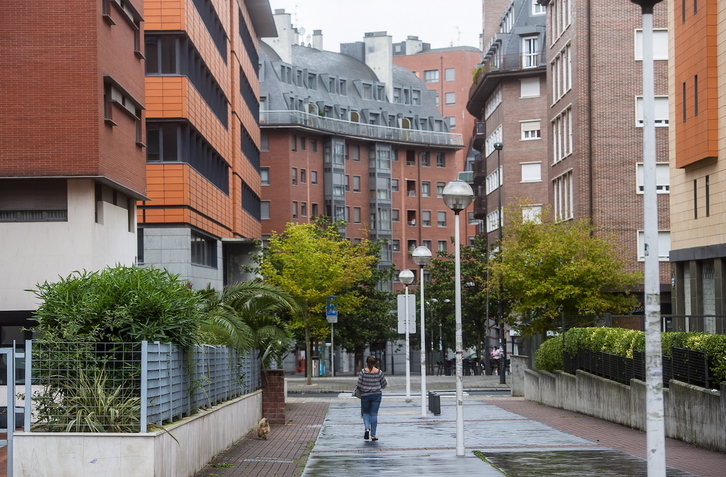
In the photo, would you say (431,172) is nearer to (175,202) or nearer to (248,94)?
(248,94)

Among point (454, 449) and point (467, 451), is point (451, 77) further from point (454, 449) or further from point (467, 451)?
point (467, 451)

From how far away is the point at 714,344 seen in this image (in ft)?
65.1

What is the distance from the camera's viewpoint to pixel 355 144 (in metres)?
108

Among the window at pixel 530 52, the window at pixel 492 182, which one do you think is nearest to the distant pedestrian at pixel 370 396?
the window at pixel 530 52

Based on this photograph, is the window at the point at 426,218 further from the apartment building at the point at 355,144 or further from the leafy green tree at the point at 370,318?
the leafy green tree at the point at 370,318

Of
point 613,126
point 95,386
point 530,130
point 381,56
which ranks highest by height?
point 381,56

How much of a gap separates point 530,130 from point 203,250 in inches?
1463

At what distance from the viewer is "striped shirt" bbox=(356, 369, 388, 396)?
2302 centimetres

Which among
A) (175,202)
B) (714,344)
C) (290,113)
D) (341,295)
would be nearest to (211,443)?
(714,344)

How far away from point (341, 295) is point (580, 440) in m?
41.0

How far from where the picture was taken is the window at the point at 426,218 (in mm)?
114000

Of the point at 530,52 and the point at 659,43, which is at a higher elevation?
the point at 530,52

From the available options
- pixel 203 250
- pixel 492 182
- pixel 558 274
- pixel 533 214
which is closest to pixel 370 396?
pixel 203 250

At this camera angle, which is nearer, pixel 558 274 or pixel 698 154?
pixel 698 154
